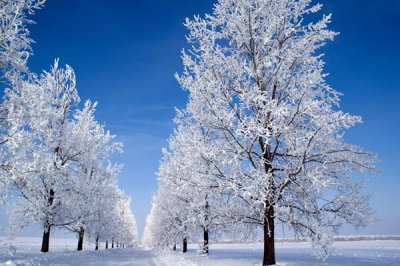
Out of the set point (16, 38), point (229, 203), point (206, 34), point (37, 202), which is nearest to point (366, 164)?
point (229, 203)

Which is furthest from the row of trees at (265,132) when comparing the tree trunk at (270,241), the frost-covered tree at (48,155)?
the frost-covered tree at (48,155)

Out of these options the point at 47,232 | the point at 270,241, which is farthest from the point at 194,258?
the point at 270,241

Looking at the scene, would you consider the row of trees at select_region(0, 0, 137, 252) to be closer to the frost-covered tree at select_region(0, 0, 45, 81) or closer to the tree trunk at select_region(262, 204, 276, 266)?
the frost-covered tree at select_region(0, 0, 45, 81)

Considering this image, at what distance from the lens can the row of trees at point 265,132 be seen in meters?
9.13

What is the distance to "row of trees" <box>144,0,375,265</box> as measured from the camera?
9.13 metres

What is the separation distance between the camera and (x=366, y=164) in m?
9.76

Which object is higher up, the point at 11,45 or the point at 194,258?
the point at 11,45

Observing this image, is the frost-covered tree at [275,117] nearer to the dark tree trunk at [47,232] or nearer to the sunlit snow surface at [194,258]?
the sunlit snow surface at [194,258]

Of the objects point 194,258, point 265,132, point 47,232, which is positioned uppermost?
point 265,132

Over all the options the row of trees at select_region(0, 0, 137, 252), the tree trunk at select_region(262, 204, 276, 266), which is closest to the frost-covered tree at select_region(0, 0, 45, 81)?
the row of trees at select_region(0, 0, 137, 252)

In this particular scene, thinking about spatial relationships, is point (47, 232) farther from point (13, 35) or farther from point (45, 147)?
point (13, 35)

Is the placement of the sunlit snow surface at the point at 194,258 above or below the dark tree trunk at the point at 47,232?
below

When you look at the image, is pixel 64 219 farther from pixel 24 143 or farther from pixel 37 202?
pixel 24 143

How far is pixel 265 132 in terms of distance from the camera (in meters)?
9.05
